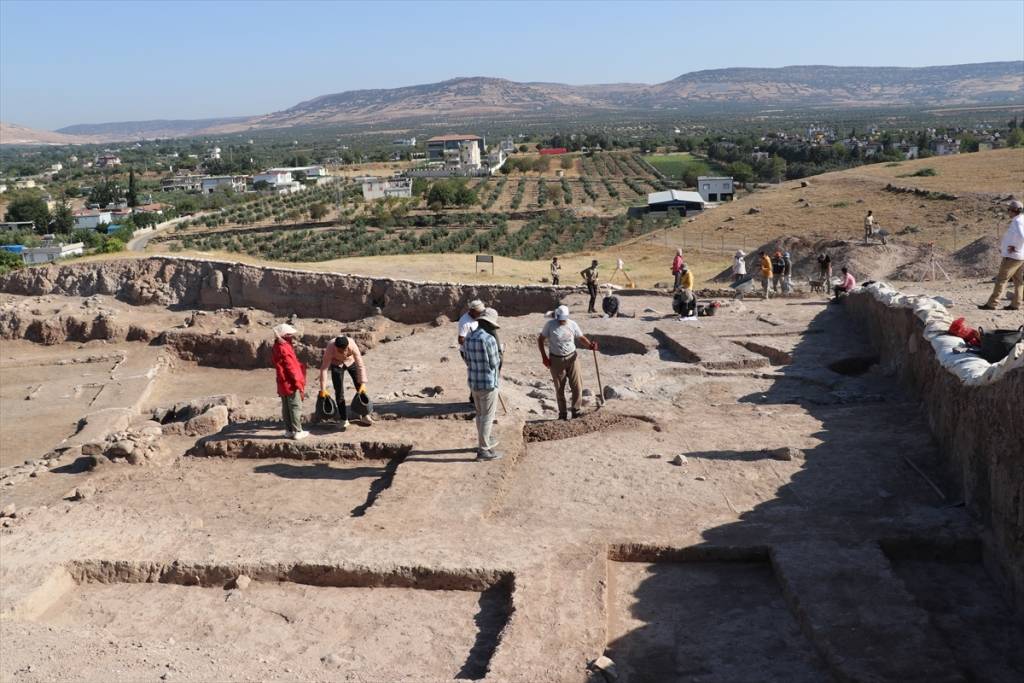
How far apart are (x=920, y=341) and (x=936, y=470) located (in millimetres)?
2614

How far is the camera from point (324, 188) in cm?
→ 8994

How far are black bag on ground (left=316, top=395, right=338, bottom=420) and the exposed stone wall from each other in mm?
6044

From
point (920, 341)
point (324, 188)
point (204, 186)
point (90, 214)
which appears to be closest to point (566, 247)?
point (920, 341)

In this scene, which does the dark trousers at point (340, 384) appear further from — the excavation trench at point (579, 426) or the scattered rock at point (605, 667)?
the scattered rock at point (605, 667)

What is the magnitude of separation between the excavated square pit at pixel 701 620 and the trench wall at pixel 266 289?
14.3 metres

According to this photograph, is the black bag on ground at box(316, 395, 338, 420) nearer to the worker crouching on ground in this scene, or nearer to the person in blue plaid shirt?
the person in blue plaid shirt

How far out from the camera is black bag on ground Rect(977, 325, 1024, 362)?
8.50 m

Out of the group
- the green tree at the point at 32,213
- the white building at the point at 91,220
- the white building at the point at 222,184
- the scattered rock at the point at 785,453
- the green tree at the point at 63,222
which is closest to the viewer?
the scattered rock at the point at 785,453

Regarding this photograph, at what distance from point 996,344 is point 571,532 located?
15.4ft

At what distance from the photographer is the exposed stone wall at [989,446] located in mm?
5965

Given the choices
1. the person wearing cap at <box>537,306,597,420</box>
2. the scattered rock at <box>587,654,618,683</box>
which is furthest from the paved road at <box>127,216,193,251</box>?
the scattered rock at <box>587,654,618,683</box>

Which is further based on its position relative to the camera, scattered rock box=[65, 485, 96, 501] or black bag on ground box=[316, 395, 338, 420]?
black bag on ground box=[316, 395, 338, 420]

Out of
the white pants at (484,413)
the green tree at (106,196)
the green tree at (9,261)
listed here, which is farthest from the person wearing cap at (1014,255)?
the green tree at (106,196)

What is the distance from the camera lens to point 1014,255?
502 inches
